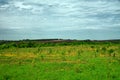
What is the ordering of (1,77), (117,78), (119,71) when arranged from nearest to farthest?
(117,78) → (1,77) → (119,71)

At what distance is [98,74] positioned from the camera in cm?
1723

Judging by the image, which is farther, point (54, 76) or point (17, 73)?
point (17, 73)

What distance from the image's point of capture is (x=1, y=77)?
16953 mm

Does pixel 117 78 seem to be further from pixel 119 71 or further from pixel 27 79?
pixel 27 79

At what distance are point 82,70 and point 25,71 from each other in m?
4.69

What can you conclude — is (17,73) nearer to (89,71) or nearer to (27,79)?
(27,79)

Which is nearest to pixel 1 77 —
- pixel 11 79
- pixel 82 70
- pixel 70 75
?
pixel 11 79

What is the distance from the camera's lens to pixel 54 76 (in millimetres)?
17000

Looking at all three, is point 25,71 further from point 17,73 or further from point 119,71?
point 119,71

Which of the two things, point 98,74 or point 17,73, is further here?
point 17,73

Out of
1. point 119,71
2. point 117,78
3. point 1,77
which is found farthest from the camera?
point 119,71

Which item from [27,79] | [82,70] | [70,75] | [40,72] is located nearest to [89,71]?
[82,70]

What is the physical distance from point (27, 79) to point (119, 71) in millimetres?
7203

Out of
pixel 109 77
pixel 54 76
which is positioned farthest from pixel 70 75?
pixel 109 77
